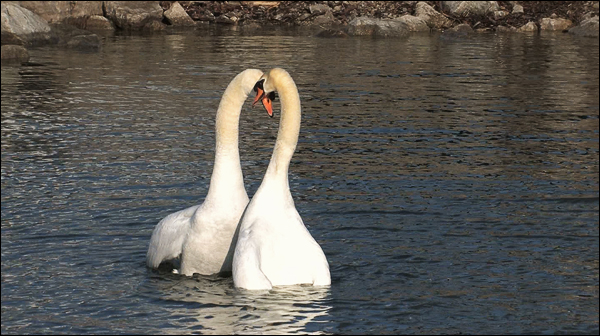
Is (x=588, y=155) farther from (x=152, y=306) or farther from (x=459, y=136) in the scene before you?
(x=152, y=306)

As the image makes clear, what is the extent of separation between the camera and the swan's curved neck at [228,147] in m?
9.00

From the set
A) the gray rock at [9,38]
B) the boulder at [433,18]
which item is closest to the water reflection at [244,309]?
the gray rock at [9,38]

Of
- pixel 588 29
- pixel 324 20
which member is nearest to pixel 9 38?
pixel 324 20

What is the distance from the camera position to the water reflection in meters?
7.96

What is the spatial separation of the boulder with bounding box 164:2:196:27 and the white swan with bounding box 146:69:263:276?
28.4 metres

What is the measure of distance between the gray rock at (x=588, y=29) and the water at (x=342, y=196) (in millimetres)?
10518

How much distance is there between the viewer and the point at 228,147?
907 cm

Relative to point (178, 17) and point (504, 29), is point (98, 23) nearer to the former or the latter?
point (178, 17)

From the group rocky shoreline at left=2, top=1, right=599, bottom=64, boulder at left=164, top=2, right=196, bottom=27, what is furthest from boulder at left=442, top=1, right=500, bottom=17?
boulder at left=164, top=2, right=196, bottom=27

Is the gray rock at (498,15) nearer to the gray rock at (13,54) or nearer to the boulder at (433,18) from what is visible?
the boulder at (433,18)

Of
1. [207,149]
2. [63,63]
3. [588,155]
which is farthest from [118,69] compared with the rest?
[588,155]

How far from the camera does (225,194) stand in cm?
900

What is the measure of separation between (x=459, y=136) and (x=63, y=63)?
13.6m

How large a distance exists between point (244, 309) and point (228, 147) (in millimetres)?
1620
